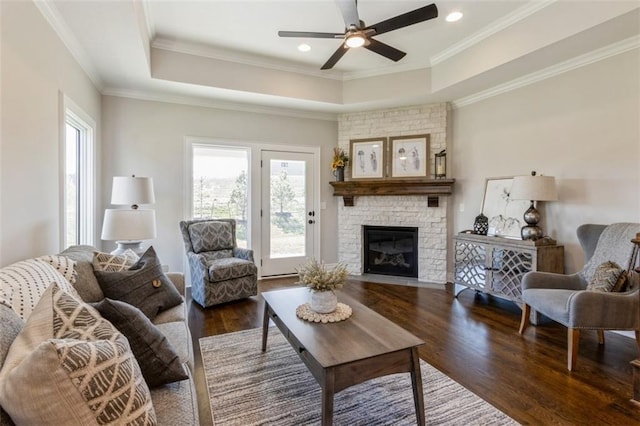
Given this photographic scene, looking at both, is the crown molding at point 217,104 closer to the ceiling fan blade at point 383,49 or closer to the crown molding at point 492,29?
the crown molding at point 492,29

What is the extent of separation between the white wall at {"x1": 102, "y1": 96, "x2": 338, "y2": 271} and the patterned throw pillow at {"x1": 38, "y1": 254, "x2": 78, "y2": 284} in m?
2.49

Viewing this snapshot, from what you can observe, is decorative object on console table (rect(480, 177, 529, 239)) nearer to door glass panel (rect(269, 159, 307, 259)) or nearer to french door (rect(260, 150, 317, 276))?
french door (rect(260, 150, 317, 276))

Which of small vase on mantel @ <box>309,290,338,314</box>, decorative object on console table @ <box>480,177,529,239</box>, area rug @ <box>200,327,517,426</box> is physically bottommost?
→ area rug @ <box>200,327,517,426</box>

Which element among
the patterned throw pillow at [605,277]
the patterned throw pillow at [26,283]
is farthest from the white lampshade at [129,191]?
the patterned throw pillow at [605,277]

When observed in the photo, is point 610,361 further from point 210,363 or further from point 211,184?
point 211,184

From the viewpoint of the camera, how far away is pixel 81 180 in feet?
11.8

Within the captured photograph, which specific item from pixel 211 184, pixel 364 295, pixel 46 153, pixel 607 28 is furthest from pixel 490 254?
pixel 46 153

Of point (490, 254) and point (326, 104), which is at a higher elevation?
point (326, 104)

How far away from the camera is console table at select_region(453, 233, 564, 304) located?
3344 mm

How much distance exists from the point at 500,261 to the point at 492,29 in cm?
255

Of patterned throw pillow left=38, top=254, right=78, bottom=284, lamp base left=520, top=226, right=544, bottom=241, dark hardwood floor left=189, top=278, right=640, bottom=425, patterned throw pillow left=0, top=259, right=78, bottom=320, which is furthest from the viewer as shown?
lamp base left=520, top=226, right=544, bottom=241

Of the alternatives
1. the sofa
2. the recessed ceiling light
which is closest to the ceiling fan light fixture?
the recessed ceiling light

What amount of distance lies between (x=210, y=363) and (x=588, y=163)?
13.3 ft

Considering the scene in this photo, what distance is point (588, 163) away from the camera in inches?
130
